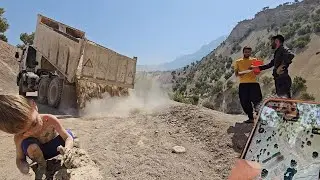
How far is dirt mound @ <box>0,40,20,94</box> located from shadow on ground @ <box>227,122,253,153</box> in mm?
13945

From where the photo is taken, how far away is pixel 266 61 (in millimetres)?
56719

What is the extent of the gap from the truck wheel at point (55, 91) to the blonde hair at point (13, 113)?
973 cm

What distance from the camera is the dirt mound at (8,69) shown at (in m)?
22.5

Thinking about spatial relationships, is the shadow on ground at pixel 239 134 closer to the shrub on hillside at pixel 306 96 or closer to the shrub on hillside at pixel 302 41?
the shrub on hillside at pixel 306 96

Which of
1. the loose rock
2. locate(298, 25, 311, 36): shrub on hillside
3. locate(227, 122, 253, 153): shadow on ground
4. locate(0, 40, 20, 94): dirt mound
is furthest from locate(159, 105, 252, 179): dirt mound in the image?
locate(298, 25, 311, 36): shrub on hillside

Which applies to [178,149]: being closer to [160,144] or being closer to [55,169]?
[160,144]

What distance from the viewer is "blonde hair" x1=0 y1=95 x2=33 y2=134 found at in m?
3.02

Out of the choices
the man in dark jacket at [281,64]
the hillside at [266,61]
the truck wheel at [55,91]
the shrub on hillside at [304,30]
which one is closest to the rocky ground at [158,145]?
the man in dark jacket at [281,64]

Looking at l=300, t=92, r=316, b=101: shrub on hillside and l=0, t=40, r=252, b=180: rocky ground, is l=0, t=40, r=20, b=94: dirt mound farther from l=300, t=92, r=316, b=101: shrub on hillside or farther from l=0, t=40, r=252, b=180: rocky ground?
l=300, t=92, r=316, b=101: shrub on hillside

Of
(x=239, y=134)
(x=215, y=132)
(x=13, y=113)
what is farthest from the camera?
(x=215, y=132)

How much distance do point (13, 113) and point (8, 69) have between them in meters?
25.8

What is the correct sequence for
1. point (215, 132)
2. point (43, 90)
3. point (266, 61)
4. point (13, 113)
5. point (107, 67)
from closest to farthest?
point (13, 113) → point (215, 132) → point (107, 67) → point (43, 90) → point (266, 61)

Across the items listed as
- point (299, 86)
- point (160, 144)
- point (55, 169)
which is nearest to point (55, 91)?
point (160, 144)

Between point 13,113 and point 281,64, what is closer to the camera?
point 13,113
